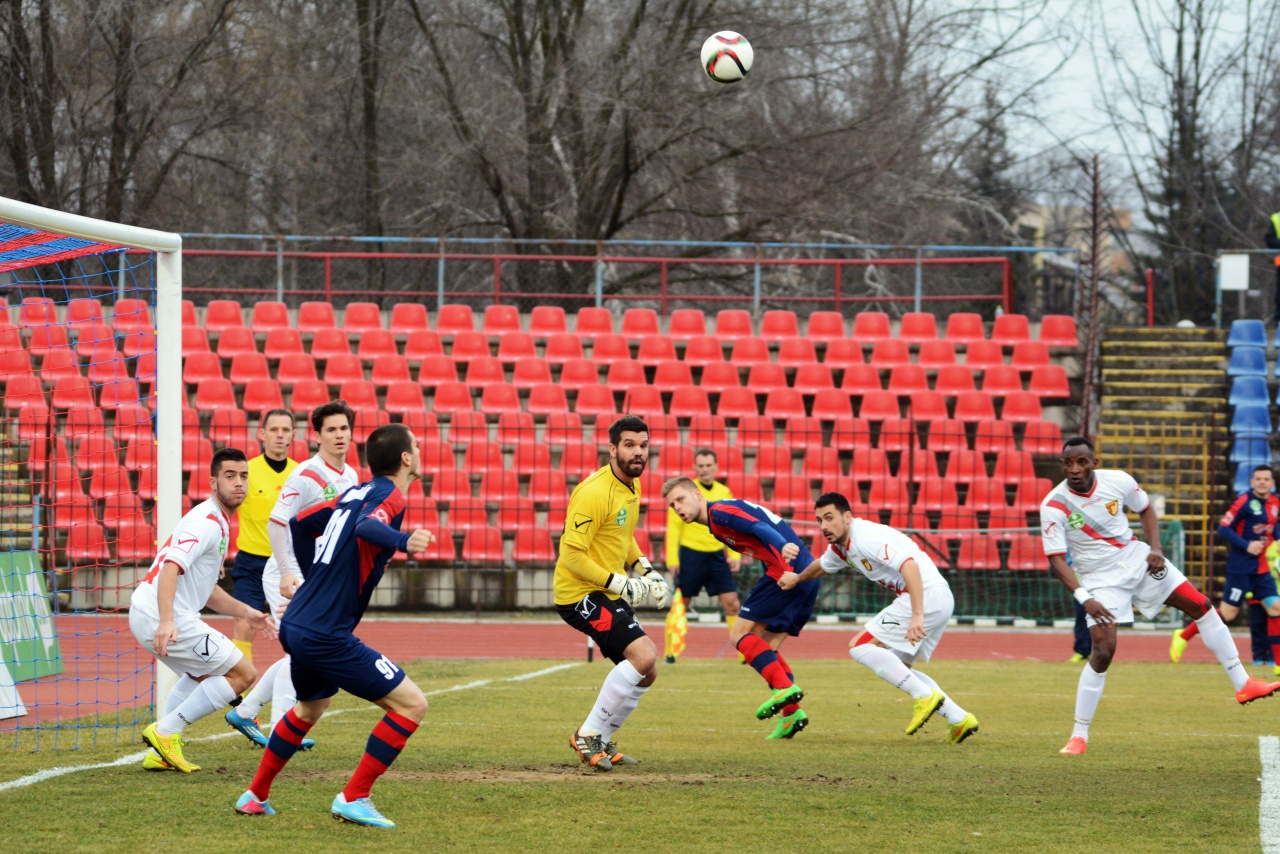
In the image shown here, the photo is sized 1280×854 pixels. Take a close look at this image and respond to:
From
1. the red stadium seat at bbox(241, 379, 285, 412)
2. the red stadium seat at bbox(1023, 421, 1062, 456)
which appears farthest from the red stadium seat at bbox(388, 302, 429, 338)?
the red stadium seat at bbox(1023, 421, 1062, 456)

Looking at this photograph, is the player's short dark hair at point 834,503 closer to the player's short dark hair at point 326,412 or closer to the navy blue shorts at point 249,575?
the player's short dark hair at point 326,412

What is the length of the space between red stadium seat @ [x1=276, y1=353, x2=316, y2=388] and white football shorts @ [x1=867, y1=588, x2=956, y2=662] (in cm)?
1226

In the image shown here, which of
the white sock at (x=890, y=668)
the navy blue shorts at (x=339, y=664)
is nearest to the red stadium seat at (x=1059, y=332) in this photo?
the white sock at (x=890, y=668)

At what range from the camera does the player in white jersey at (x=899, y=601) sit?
8531mm

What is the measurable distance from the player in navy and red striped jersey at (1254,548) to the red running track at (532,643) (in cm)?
120

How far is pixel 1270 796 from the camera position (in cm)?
666

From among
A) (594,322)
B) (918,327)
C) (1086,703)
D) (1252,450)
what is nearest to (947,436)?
(918,327)

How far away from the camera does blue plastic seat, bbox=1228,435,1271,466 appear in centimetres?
1792

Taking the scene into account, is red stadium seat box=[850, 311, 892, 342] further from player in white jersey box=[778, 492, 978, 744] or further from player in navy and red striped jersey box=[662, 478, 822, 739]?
player in white jersey box=[778, 492, 978, 744]

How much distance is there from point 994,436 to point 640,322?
5.62 m

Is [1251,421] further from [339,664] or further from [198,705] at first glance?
[339,664]

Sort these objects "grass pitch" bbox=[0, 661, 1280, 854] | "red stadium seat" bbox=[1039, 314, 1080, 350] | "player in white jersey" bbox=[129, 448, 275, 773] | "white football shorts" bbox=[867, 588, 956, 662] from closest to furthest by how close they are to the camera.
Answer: "grass pitch" bbox=[0, 661, 1280, 854]
"player in white jersey" bbox=[129, 448, 275, 773]
"white football shorts" bbox=[867, 588, 956, 662]
"red stadium seat" bbox=[1039, 314, 1080, 350]

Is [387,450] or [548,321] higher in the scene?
[548,321]

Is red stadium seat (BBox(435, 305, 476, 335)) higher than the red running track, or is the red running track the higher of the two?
red stadium seat (BBox(435, 305, 476, 335))
